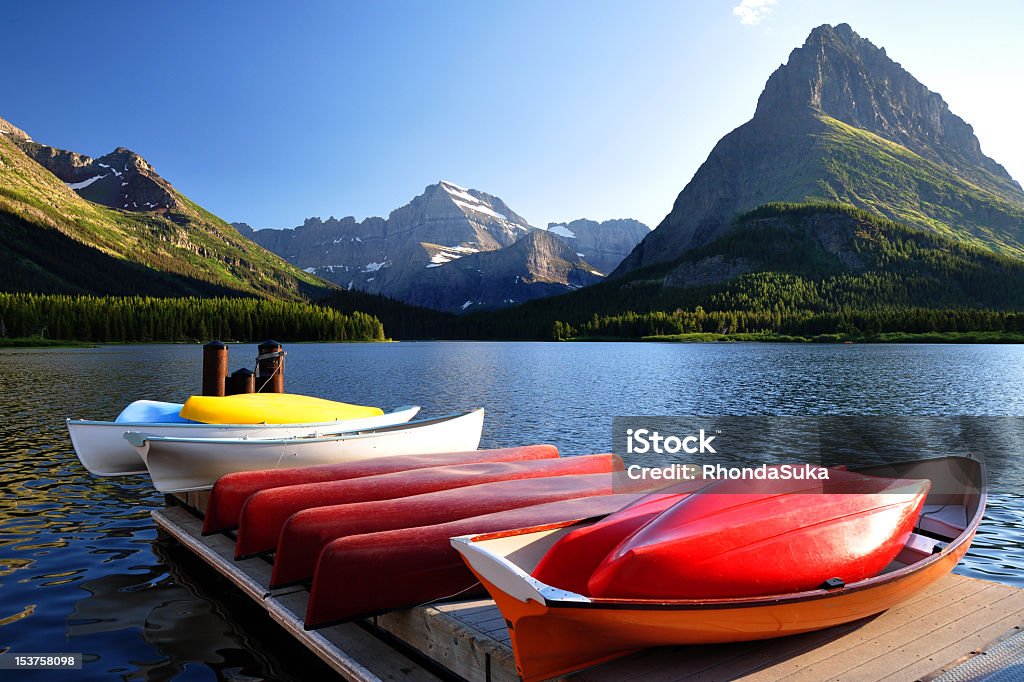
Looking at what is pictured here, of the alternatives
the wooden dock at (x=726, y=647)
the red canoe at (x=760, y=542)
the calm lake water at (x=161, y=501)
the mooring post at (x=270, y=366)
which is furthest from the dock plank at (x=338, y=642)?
the mooring post at (x=270, y=366)

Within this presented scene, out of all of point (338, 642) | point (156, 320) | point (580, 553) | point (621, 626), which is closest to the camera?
point (621, 626)

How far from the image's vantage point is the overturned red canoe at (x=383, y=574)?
742 cm

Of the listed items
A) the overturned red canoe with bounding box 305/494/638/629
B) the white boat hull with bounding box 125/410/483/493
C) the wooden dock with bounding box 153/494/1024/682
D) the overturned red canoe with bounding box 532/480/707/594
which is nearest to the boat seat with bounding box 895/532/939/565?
the wooden dock with bounding box 153/494/1024/682

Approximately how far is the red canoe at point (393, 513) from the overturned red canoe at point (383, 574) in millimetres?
693

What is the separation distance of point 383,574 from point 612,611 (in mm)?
3118

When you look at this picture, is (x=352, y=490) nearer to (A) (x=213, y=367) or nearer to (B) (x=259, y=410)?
(B) (x=259, y=410)

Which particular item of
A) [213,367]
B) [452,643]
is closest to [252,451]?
[213,367]

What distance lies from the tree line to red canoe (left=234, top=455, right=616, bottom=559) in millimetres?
164639

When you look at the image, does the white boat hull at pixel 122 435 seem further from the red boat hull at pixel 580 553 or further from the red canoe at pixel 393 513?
the red boat hull at pixel 580 553

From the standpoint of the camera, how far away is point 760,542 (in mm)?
6609

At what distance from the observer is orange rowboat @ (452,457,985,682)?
5.61m

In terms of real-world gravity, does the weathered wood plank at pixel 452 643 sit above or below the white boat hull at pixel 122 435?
below

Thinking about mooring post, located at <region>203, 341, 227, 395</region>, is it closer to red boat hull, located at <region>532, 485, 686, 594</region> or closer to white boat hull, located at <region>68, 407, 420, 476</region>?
white boat hull, located at <region>68, 407, 420, 476</region>

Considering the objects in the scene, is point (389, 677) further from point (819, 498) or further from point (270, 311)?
point (270, 311)
